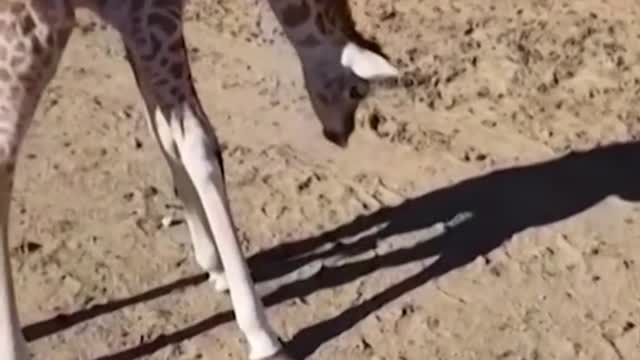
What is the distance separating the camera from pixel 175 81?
330 centimetres

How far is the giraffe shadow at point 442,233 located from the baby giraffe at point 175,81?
0.84ft

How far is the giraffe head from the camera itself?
3092 mm

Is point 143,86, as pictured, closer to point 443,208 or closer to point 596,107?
point 443,208

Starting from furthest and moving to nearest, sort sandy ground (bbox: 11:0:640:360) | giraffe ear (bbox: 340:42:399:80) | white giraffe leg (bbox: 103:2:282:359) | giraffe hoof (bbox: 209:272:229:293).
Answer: giraffe hoof (bbox: 209:272:229:293) → sandy ground (bbox: 11:0:640:360) → white giraffe leg (bbox: 103:2:282:359) → giraffe ear (bbox: 340:42:399:80)

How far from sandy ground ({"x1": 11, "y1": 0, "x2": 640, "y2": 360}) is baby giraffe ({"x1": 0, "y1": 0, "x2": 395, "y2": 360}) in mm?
274

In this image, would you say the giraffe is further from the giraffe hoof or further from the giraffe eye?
the giraffe hoof

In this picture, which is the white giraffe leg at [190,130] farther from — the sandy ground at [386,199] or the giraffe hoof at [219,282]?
the giraffe hoof at [219,282]

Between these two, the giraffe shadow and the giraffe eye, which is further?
the giraffe shadow

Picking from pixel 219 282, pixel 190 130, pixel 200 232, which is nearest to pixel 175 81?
pixel 190 130

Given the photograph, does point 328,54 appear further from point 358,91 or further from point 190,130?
point 190,130

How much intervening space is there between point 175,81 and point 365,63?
17.6 inches

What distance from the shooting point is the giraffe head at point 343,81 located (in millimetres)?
3092

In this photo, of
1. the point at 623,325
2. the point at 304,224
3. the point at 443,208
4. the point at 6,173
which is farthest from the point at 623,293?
the point at 6,173

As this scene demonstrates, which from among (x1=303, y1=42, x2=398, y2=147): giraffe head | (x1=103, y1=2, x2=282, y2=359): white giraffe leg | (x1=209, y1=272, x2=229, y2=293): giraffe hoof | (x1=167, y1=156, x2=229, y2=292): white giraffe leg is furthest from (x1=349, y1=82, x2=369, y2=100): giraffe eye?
(x1=209, y1=272, x2=229, y2=293): giraffe hoof
